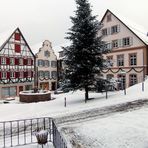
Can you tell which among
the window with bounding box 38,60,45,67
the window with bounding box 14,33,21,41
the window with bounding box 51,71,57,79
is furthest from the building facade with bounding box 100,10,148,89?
the window with bounding box 51,71,57,79

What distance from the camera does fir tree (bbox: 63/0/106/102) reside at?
22406 mm

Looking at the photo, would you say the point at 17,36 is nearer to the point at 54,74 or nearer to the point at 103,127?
the point at 54,74

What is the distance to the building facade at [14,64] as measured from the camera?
134 feet

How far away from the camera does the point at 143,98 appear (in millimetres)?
21734

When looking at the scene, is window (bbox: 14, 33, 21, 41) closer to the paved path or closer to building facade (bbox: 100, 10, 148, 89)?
building facade (bbox: 100, 10, 148, 89)

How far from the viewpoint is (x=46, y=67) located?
51281mm

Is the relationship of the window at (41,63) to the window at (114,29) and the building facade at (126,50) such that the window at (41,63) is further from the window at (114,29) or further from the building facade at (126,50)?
the window at (114,29)

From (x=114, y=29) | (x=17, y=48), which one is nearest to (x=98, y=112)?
(x=114, y=29)

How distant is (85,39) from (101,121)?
10803 mm

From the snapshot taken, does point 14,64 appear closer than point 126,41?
No

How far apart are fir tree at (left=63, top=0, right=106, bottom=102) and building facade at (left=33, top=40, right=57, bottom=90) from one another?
26858 millimetres

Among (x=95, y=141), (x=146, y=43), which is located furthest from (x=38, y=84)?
(x=95, y=141)

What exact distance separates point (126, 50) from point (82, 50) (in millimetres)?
15752

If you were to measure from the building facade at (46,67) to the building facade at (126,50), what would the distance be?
15.9m
